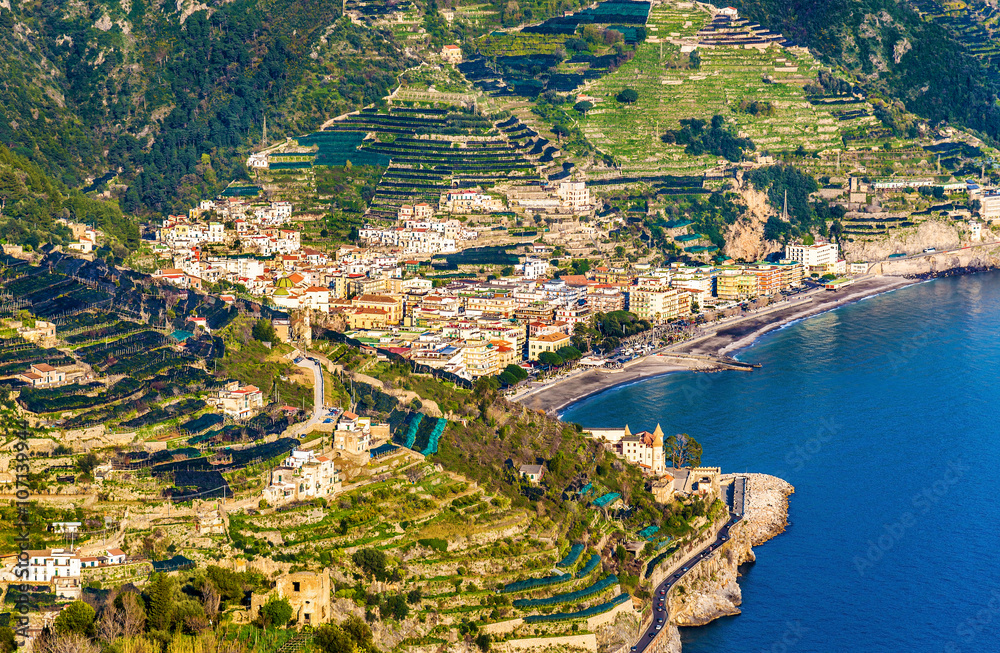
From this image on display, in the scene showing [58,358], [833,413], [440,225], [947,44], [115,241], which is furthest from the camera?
[947,44]

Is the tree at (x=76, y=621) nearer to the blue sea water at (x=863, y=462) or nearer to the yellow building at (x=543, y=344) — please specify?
the blue sea water at (x=863, y=462)

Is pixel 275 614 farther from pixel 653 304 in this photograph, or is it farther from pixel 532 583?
pixel 653 304

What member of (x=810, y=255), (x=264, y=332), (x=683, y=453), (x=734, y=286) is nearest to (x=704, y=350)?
(x=734, y=286)

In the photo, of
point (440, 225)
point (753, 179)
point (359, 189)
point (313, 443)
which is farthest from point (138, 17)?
point (313, 443)

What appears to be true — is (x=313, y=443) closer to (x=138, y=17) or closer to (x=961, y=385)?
(x=961, y=385)

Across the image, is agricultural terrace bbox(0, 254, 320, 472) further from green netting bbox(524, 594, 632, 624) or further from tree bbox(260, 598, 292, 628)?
green netting bbox(524, 594, 632, 624)

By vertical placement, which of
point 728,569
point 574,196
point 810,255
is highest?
point 574,196
